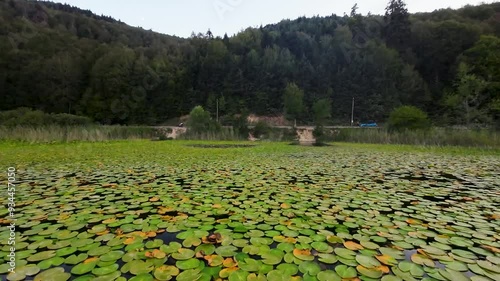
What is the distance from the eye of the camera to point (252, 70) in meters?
47.4

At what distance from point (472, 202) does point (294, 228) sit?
2461mm

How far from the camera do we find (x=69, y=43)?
50344 mm

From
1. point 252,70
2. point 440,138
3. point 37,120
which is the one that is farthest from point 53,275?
point 252,70

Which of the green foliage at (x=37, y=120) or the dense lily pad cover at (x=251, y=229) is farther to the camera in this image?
the green foliage at (x=37, y=120)

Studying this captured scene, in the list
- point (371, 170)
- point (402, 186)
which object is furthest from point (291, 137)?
point (402, 186)

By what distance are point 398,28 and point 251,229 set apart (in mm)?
61543

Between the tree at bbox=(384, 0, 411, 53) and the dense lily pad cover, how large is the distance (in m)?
56.7

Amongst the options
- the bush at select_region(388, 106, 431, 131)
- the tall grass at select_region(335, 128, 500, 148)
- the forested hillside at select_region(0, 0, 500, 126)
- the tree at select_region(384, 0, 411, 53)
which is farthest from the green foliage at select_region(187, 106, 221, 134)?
the tree at select_region(384, 0, 411, 53)

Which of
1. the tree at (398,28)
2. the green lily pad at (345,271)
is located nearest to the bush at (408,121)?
A: the green lily pad at (345,271)

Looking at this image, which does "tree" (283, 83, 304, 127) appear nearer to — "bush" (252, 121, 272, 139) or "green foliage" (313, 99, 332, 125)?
"green foliage" (313, 99, 332, 125)

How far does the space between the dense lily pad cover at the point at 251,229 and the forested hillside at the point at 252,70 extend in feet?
124

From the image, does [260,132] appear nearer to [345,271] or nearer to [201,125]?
[201,125]

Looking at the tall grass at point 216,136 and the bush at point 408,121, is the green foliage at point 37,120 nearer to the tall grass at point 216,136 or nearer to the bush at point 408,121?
the tall grass at point 216,136

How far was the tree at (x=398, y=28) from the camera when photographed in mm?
51281
